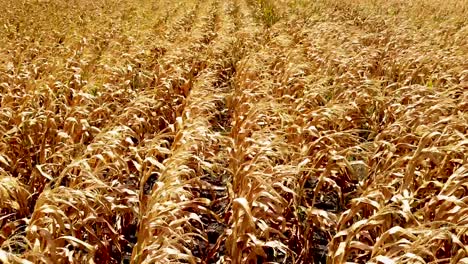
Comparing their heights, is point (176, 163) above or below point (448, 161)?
above

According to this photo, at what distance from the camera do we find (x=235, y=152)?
13.3ft

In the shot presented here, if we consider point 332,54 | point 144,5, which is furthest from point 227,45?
point 144,5

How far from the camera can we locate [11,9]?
51.0 feet

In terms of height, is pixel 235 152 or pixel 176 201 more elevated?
pixel 176 201

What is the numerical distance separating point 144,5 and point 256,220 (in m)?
18.5

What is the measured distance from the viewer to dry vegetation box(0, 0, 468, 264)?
2748 millimetres

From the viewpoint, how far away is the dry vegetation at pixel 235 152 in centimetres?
275

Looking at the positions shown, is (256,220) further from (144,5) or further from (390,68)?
(144,5)

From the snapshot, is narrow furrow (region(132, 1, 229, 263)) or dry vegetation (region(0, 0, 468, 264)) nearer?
narrow furrow (region(132, 1, 229, 263))

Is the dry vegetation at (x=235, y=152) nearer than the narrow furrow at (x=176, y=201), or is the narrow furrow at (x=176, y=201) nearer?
the narrow furrow at (x=176, y=201)

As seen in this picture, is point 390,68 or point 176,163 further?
point 390,68

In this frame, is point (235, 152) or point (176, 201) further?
point (235, 152)

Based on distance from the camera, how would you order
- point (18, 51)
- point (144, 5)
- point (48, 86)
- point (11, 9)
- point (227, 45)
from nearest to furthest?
point (48, 86) < point (18, 51) < point (227, 45) < point (11, 9) < point (144, 5)

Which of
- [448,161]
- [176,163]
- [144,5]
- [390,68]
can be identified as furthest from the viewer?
[144,5]
